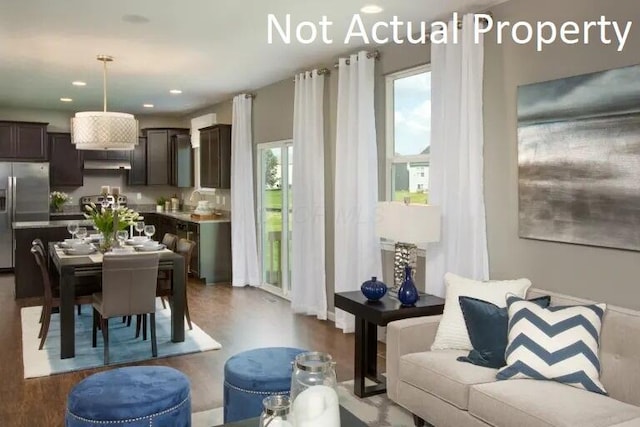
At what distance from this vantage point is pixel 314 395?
5.51 ft

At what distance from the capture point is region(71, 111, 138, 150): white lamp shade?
5719 mm

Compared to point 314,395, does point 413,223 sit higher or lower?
higher

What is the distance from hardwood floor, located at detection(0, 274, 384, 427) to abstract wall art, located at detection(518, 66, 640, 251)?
1881 millimetres

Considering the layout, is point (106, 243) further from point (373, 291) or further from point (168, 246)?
point (373, 291)

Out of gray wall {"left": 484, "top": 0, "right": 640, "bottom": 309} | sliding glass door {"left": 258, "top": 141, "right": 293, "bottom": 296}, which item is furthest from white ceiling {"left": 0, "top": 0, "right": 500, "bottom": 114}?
sliding glass door {"left": 258, "top": 141, "right": 293, "bottom": 296}

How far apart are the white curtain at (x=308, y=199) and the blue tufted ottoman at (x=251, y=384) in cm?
299

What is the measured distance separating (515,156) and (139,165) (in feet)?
26.8

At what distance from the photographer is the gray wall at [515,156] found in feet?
10.4

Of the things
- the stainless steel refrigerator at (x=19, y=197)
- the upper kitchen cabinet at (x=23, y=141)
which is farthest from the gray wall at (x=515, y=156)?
the upper kitchen cabinet at (x=23, y=141)

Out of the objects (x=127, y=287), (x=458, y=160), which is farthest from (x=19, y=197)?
(x=458, y=160)

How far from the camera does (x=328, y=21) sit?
4414 millimetres

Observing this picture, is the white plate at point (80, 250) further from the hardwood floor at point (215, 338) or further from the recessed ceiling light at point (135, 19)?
the recessed ceiling light at point (135, 19)

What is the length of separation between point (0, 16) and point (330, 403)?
4.17m

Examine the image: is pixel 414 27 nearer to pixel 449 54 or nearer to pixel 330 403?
pixel 449 54
